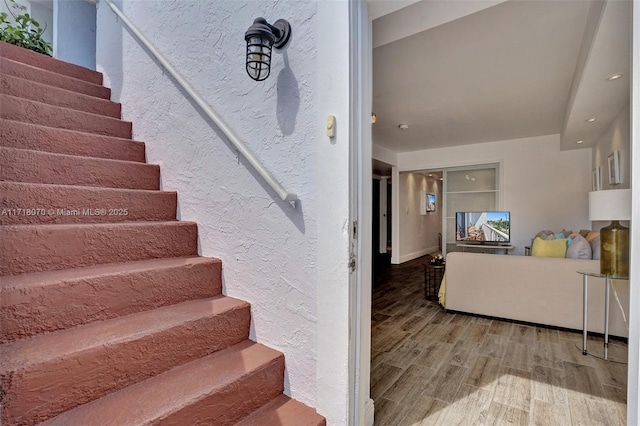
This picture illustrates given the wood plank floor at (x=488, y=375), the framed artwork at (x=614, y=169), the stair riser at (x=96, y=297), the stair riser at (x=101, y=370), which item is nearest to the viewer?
the stair riser at (x=101, y=370)

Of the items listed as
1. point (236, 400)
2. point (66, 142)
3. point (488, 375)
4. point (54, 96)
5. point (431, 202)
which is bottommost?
point (488, 375)

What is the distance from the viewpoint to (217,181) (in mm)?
1787

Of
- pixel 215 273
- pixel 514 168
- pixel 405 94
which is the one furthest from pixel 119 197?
pixel 514 168

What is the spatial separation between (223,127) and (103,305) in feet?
3.35

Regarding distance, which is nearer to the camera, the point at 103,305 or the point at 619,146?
the point at 103,305

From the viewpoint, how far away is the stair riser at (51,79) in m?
2.07

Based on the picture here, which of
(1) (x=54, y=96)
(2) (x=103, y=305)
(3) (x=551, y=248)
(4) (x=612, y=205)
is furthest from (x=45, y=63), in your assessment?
(3) (x=551, y=248)

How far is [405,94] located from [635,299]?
2875mm

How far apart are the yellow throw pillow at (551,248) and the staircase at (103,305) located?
2940 millimetres

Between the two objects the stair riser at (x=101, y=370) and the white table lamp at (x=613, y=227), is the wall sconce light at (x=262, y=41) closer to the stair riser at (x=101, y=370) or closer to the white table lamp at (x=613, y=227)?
the stair riser at (x=101, y=370)

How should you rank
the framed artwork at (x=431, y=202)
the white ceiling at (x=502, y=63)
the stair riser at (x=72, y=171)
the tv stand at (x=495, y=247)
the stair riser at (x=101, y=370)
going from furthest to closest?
the framed artwork at (x=431, y=202)
the tv stand at (x=495, y=247)
the white ceiling at (x=502, y=63)
the stair riser at (x=72, y=171)
the stair riser at (x=101, y=370)

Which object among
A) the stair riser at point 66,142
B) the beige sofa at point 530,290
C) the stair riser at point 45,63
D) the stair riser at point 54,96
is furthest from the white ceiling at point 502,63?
the stair riser at point 45,63

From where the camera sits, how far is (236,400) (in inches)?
48.4

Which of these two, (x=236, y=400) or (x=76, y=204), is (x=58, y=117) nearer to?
(x=76, y=204)
